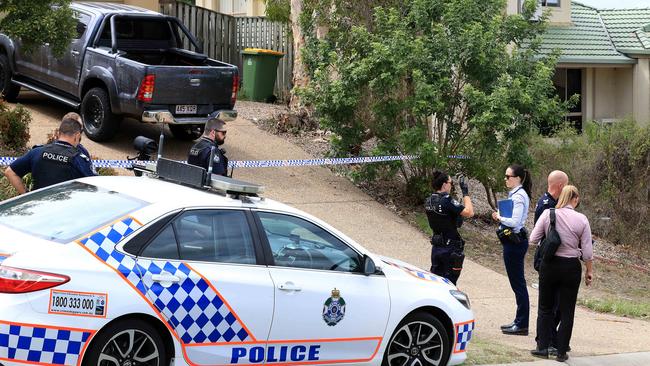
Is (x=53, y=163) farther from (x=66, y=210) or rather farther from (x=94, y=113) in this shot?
(x=94, y=113)

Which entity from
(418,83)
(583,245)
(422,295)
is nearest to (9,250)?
(422,295)

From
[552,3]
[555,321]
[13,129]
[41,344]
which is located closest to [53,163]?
[41,344]

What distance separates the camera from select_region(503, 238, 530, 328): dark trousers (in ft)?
32.3

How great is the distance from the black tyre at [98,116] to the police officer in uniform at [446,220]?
23.2 ft

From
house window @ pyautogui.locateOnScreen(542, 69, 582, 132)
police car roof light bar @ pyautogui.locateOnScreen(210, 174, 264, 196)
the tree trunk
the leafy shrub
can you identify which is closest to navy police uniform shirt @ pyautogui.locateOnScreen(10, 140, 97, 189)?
police car roof light bar @ pyautogui.locateOnScreen(210, 174, 264, 196)

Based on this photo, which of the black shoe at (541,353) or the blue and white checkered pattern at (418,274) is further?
the black shoe at (541,353)

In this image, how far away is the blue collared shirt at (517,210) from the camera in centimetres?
970

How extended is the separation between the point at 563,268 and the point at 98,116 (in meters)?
8.76

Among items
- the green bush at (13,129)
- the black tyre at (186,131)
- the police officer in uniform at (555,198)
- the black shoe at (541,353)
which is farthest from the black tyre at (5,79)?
the black shoe at (541,353)

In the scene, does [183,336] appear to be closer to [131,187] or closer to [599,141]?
[131,187]

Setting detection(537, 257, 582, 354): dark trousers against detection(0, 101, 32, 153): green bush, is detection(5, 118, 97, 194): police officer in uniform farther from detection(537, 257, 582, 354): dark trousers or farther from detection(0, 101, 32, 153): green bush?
detection(0, 101, 32, 153): green bush

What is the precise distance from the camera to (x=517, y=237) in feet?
31.9

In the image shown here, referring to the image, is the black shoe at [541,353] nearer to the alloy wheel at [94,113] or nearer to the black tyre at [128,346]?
the black tyre at [128,346]

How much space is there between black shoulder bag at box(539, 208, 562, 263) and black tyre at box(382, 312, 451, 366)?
4.63 ft
